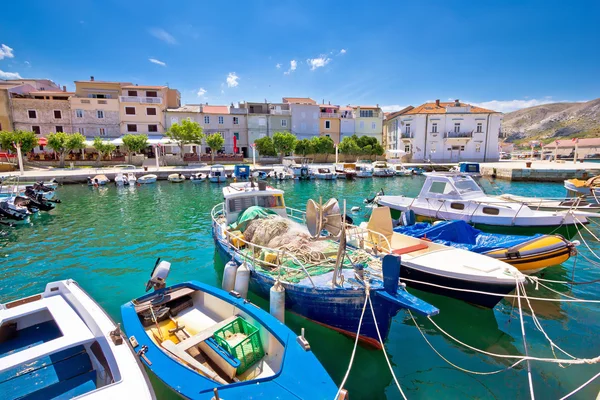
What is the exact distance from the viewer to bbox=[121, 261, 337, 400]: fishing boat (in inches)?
163

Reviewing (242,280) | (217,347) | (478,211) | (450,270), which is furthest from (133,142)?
(450,270)

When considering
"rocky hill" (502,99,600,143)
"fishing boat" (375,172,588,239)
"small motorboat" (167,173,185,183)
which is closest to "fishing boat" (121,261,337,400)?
"fishing boat" (375,172,588,239)

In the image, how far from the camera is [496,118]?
174 feet

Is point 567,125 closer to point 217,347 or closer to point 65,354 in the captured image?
point 217,347

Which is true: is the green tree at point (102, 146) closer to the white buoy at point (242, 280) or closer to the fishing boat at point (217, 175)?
the fishing boat at point (217, 175)

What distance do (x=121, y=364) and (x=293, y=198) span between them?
22.2 m

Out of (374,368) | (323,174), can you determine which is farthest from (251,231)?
(323,174)

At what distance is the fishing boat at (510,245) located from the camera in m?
8.59

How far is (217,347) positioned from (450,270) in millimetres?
5836

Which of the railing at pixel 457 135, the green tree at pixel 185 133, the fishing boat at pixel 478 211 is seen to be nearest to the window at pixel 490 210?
the fishing boat at pixel 478 211

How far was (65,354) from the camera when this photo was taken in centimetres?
468

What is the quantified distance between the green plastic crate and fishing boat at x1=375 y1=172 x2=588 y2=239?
11.6 m

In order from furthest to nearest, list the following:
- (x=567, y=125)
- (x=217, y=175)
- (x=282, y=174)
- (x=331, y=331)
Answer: (x=567, y=125)
(x=282, y=174)
(x=217, y=175)
(x=331, y=331)

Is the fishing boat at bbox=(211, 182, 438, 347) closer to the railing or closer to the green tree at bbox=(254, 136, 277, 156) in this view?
the green tree at bbox=(254, 136, 277, 156)
